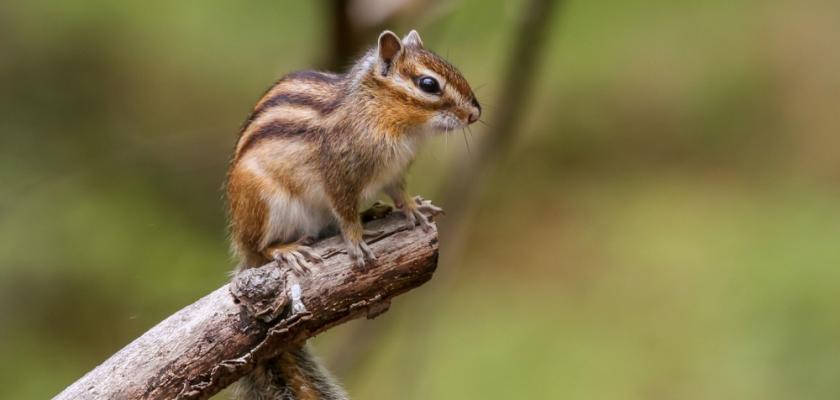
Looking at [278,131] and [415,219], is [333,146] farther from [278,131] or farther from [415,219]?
[415,219]

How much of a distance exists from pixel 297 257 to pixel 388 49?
654 mm

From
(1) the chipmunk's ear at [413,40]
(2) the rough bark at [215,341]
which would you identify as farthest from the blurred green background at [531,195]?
(2) the rough bark at [215,341]

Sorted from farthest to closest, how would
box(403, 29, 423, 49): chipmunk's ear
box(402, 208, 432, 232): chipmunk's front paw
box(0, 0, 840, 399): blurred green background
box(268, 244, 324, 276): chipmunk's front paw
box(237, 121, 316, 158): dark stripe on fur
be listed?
1. box(0, 0, 840, 399): blurred green background
2. box(403, 29, 423, 49): chipmunk's ear
3. box(237, 121, 316, 158): dark stripe on fur
4. box(402, 208, 432, 232): chipmunk's front paw
5. box(268, 244, 324, 276): chipmunk's front paw

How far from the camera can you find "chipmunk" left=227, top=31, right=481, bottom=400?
9.23 ft

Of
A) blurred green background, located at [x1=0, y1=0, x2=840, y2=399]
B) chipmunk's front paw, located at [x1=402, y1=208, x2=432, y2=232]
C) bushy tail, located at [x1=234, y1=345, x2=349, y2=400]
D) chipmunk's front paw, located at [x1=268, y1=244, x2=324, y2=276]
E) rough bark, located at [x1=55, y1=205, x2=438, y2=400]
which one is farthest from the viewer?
blurred green background, located at [x1=0, y1=0, x2=840, y2=399]

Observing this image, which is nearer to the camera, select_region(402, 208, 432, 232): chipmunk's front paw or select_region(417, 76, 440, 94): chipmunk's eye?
select_region(402, 208, 432, 232): chipmunk's front paw

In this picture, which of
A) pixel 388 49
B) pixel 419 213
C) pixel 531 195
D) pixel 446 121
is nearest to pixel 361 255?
pixel 419 213

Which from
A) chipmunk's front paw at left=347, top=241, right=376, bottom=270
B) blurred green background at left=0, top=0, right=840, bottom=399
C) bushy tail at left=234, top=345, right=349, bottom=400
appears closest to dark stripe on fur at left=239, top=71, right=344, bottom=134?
chipmunk's front paw at left=347, top=241, right=376, bottom=270

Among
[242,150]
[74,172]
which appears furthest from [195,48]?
[242,150]

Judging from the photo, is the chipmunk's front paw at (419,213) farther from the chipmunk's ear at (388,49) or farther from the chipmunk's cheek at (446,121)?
the chipmunk's ear at (388,49)

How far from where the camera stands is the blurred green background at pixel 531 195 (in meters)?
5.35

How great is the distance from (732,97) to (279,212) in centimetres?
455

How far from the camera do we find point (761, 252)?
579 cm

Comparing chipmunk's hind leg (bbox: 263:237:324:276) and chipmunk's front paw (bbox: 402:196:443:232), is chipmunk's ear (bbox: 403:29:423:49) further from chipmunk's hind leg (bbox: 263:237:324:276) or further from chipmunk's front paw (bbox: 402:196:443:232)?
chipmunk's hind leg (bbox: 263:237:324:276)
